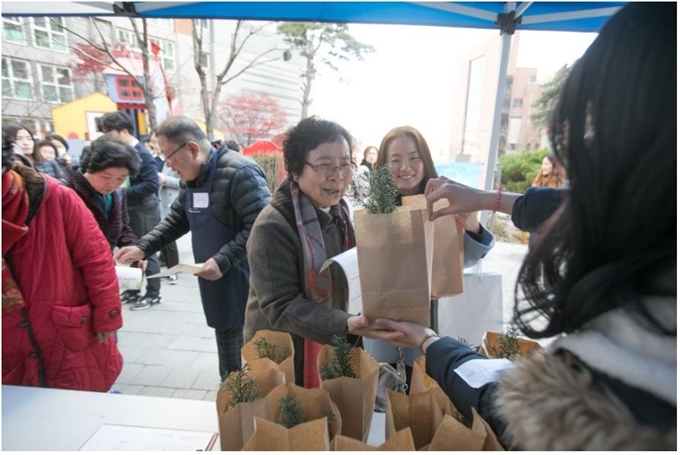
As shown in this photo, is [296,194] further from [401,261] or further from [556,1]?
[556,1]

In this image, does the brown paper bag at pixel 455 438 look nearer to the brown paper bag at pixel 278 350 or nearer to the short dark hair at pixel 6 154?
the brown paper bag at pixel 278 350

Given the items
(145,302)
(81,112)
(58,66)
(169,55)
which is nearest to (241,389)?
(145,302)

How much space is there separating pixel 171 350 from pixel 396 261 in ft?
9.23

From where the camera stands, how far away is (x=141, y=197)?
3.85 m

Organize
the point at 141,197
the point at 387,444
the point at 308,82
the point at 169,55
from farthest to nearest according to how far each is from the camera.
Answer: the point at 169,55 → the point at 308,82 → the point at 141,197 → the point at 387,444

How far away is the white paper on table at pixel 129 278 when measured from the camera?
1.86m

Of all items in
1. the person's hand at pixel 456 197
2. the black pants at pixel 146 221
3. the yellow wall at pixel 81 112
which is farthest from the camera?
the yellow wall at pixel 81 112

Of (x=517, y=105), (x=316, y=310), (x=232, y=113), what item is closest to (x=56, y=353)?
(x=316, y=310)

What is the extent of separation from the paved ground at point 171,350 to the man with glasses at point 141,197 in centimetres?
15

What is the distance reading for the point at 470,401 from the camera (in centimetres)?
81

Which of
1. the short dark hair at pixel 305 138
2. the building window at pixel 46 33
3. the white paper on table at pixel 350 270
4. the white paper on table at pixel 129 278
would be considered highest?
the building window at pixel 46 33

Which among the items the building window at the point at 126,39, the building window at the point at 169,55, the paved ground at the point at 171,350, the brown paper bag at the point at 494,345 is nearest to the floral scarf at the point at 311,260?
the brown paper bag at the point at 494,345

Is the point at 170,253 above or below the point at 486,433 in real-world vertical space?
below

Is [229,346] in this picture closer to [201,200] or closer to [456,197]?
[201,200]
